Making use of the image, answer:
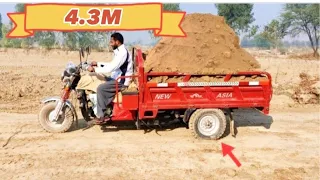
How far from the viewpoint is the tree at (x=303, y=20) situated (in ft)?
116

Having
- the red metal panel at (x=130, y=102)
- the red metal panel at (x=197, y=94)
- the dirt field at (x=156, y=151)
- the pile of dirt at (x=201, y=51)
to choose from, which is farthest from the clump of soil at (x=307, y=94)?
the red metal panel at (x=130, y=102)

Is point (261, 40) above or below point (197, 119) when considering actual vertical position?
above

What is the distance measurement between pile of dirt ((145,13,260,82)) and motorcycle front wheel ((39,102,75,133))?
5.57ft

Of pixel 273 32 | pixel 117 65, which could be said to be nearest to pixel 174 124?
pixel 117 65

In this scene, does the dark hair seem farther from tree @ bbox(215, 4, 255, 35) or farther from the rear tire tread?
tree @ bbox(215, 4, 255, 35)

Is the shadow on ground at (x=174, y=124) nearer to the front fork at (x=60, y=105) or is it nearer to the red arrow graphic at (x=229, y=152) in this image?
the front fork at (x=60, y=105)

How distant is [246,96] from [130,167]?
8.94 feet

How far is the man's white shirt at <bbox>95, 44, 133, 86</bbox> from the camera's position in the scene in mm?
6699

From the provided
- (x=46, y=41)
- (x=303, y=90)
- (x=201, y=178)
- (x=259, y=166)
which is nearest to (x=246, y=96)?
(x=259, y=166)

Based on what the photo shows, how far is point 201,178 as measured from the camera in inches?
201

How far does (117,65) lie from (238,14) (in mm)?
34432

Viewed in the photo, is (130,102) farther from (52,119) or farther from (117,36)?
(52,119)

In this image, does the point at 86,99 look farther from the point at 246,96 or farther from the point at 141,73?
the point at 246,96

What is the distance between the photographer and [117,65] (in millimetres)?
6730
